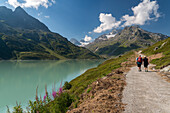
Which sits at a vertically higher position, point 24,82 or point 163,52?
point 163,52

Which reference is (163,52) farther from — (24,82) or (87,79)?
(24,82)

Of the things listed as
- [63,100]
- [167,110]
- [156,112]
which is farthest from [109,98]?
[63,100]

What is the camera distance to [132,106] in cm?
677

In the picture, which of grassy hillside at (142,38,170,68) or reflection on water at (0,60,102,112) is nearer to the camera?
grassy hillside at (142,38,170,68)

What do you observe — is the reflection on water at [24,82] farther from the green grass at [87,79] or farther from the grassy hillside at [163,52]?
the grassy hillside at [163,52]

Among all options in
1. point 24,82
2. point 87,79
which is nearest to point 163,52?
point 87,79

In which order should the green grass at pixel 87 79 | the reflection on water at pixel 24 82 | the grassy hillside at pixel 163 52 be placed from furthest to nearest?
the reflection on water at pixel 24 82, the grassy hillside at pixel 163 52, the green grass at pixel 87 79

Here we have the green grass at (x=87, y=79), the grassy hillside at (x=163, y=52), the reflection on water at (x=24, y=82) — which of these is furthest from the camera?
the reflection on water at (x=24, y=82)

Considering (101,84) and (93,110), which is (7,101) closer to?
(101,84)

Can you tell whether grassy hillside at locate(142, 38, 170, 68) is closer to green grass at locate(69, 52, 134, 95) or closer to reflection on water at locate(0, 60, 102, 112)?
green grass at locate(69, 52, 134, 95)

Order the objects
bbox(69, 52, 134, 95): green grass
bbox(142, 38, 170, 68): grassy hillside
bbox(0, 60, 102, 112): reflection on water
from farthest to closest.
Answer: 1. bbox(0, 60, 102, 112): reflection on water
2. bbox(142, 38, 170, 68): grassy hillside
3. bbox(69, 52, 134, 95): green grass

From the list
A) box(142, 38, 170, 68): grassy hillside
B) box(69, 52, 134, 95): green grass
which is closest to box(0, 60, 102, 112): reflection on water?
box(69, 52, 134, 95): green grass

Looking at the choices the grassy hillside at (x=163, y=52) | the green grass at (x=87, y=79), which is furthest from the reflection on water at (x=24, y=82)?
the grassy hillside at (x=163, y=52)

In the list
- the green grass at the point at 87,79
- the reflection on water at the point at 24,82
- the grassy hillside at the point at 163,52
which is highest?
the grassy hillside at the point at 163,52
